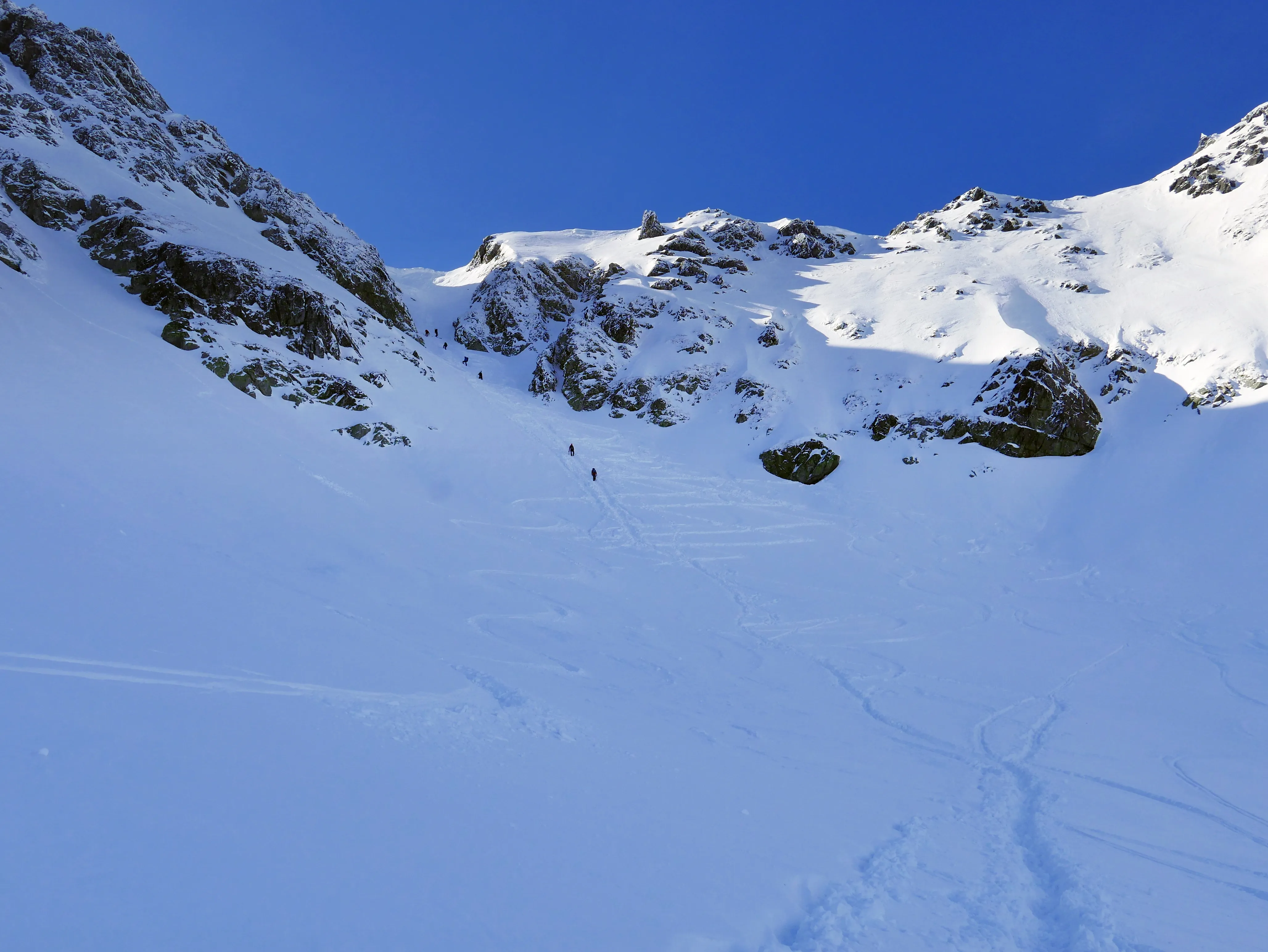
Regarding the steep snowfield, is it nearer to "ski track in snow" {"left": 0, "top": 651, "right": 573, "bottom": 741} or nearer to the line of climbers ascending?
"ski track in snow" {"left": 0, "top": 651, "right": 573, "bottom": 741}

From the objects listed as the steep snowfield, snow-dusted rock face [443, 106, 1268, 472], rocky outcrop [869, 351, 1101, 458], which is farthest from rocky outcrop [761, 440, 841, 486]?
rocky outcrop [869, 351, 1101, 458]

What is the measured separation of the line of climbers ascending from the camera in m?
25.3

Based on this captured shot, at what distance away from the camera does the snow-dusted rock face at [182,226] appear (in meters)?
23.3

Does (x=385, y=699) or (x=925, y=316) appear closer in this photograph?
(x=385, y=699)

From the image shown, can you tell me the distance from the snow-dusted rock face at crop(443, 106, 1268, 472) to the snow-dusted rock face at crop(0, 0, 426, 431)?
597 inches

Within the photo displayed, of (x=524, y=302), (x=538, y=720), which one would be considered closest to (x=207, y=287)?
(x=538, y=720)

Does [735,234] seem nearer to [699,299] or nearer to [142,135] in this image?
[699,299]

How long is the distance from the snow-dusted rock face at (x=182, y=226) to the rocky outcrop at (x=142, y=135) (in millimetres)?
98

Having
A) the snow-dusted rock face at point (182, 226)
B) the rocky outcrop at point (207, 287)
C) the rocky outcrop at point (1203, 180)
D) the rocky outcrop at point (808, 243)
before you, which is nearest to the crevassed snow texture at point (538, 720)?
the snow-dusted rock face at point (182, 226)

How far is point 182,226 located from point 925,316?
4505cm

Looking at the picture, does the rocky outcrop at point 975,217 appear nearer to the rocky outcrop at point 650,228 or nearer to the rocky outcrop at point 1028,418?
the rocky outcrop at point 650,228

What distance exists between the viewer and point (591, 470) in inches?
1040

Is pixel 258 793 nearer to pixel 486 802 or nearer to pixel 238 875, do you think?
pixel 238 875

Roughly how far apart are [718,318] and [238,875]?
46705 millimetres
